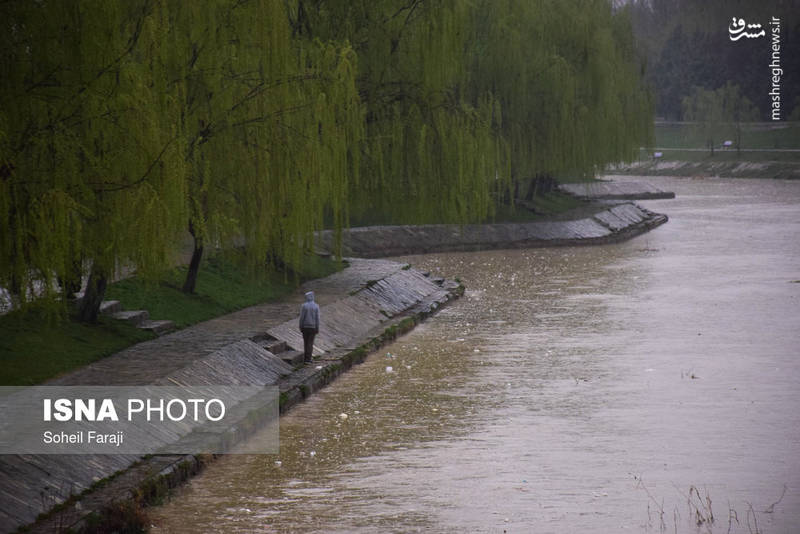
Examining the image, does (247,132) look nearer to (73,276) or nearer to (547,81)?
(73,276)

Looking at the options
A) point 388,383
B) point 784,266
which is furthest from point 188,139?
point 784,266

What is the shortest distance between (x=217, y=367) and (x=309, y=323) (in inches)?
126

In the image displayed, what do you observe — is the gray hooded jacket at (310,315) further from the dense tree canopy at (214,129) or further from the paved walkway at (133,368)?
the dense tree canopy at (214,129)

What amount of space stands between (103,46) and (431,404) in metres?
7.60

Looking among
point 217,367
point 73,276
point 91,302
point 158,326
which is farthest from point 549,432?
point 91,302

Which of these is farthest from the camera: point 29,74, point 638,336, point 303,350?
point 638,336

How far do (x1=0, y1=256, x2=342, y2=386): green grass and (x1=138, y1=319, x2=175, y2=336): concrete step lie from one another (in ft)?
0.67

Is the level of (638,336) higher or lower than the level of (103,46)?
lower

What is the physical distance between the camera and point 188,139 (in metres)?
21.6

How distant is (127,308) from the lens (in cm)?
2327

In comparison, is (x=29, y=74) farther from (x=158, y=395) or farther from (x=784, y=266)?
(x=784, y=266)

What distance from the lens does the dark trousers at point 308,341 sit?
2230 cm

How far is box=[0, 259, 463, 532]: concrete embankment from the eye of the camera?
12.6 metres

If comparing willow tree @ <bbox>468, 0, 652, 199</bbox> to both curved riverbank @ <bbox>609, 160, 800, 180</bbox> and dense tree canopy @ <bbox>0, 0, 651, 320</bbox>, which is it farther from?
curved riverbank @ <bbox>609, 160, 800, 180</bbox>
